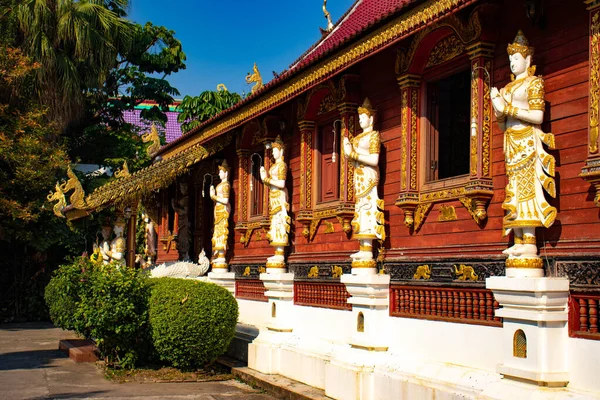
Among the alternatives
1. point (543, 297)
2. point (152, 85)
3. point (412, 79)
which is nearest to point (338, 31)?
point (412, 79)

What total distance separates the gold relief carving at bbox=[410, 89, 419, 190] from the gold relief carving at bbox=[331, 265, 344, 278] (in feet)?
7.19

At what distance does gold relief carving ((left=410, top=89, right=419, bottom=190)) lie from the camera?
9000 mm

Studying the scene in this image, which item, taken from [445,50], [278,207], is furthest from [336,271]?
[445,50]

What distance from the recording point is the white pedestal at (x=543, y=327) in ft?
21.5

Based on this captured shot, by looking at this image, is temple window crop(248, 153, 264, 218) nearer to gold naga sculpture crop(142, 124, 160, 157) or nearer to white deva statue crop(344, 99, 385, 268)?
white deva statue crop(344, 99, 385, 268)

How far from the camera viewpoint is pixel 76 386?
37.7ft

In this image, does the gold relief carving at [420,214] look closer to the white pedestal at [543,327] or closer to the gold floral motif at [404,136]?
the gold floral motif at [404,136]

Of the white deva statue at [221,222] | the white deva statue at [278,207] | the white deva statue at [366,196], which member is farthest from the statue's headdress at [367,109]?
the white deva statue at [221,222]

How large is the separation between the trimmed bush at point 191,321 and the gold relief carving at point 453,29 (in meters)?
4.84

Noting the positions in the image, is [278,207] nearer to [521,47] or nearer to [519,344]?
[521,47]

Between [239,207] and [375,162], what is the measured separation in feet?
19.2

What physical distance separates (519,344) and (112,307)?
731 centimetres

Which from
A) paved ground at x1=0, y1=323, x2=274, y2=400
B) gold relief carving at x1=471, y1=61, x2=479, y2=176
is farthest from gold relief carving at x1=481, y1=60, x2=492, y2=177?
paved ground at x1=0, y1=323, x2=274, y2=400

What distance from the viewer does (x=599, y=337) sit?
A: 6316 millimetres
